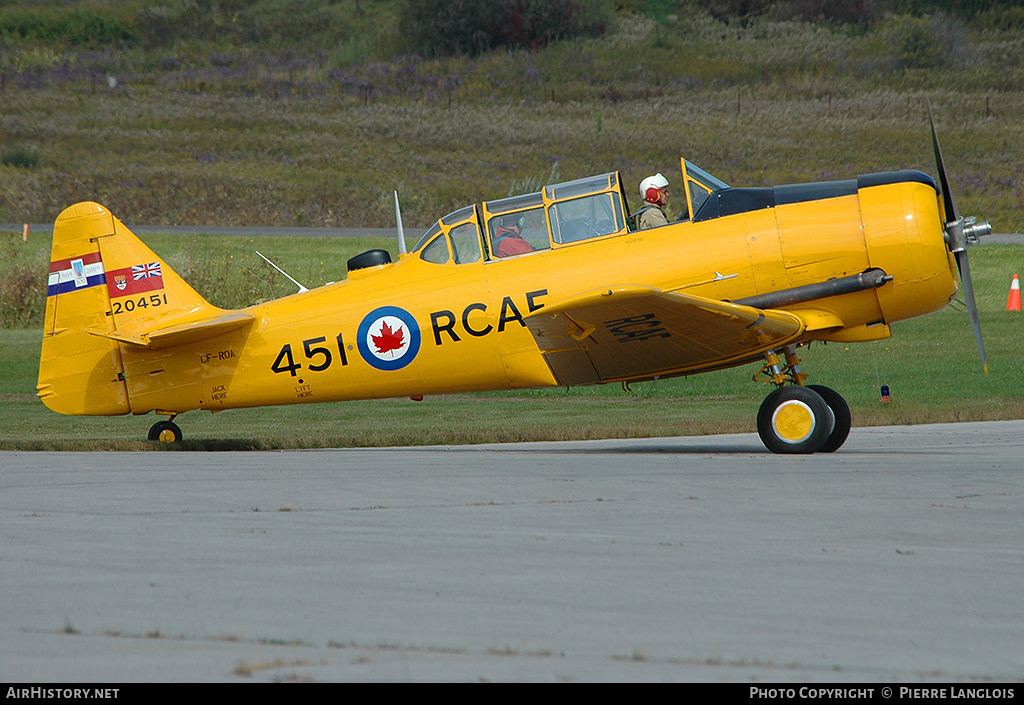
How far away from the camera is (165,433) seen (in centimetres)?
1127

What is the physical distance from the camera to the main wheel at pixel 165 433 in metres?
11.3

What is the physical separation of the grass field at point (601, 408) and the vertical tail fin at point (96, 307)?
62cm

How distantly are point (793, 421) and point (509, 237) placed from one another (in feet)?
10.3

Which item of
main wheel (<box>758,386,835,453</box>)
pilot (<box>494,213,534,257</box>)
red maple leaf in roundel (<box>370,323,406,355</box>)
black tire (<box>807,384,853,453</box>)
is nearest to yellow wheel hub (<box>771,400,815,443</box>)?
main wheel (<box>758,386,835,453</box>)

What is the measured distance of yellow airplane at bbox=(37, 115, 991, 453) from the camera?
9.20 meters

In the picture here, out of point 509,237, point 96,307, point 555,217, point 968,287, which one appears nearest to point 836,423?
point 968,287

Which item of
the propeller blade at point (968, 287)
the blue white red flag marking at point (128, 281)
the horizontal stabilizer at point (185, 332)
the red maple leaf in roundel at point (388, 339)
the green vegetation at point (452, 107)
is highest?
the green vegetation at point (452, 107)

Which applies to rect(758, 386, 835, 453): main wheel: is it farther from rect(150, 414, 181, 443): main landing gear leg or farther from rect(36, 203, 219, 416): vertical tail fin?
rect(150, 414, 181, 443): main landing gear leg

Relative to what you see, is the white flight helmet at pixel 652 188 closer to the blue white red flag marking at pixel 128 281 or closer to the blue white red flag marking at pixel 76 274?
the blue white red flag marking at pixel 128 281

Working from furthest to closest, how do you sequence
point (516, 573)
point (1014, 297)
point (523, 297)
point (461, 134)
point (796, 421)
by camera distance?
point (461, 134), point (1014, 297), point (523, 297), point (796, 421), point (516, 573)

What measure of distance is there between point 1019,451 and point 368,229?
26284 millimetres

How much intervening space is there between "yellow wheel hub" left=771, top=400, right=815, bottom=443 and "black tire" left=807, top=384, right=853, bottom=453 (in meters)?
0.24

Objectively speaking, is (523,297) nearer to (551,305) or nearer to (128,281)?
(551,305)

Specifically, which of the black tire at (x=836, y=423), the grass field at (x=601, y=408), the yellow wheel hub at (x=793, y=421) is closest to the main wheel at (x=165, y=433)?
the grass field at (x=601, y=408)
